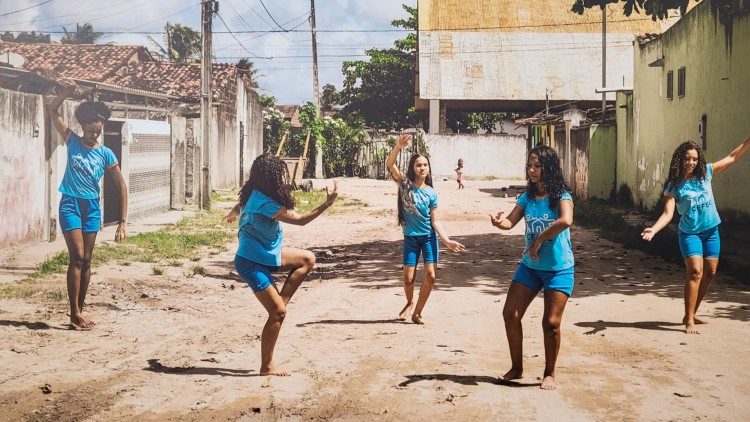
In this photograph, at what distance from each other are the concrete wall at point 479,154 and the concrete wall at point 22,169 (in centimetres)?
2996

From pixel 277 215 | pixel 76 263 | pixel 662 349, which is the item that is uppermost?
pixel 277 215

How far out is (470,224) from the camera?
2016 cm

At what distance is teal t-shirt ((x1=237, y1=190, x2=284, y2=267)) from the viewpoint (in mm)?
6523

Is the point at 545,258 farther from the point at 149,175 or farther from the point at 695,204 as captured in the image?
the point at 149,175

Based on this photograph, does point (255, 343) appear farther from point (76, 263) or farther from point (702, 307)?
point (702, 307)

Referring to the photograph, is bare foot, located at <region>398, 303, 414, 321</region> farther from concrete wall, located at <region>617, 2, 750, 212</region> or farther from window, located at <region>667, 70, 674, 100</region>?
window, located at <region>667, 70, 674, 100</region>

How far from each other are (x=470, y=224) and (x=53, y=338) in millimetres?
13059

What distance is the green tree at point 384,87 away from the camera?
60.5m

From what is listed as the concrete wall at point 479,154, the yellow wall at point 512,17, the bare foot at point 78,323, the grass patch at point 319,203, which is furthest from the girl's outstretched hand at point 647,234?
the yellow wall at point 512,17

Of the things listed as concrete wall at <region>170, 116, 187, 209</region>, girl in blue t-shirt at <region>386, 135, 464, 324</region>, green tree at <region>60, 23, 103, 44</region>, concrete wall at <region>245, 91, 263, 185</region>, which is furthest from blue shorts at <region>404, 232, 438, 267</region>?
green tree at <region>60, 23, 103, 44</region>

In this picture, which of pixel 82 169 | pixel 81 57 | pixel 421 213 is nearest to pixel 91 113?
pixel 82 169

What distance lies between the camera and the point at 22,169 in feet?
45.7

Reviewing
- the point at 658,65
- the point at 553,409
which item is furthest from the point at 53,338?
the point at 658,65

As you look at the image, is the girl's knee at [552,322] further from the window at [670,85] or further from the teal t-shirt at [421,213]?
the window at [670,85]
